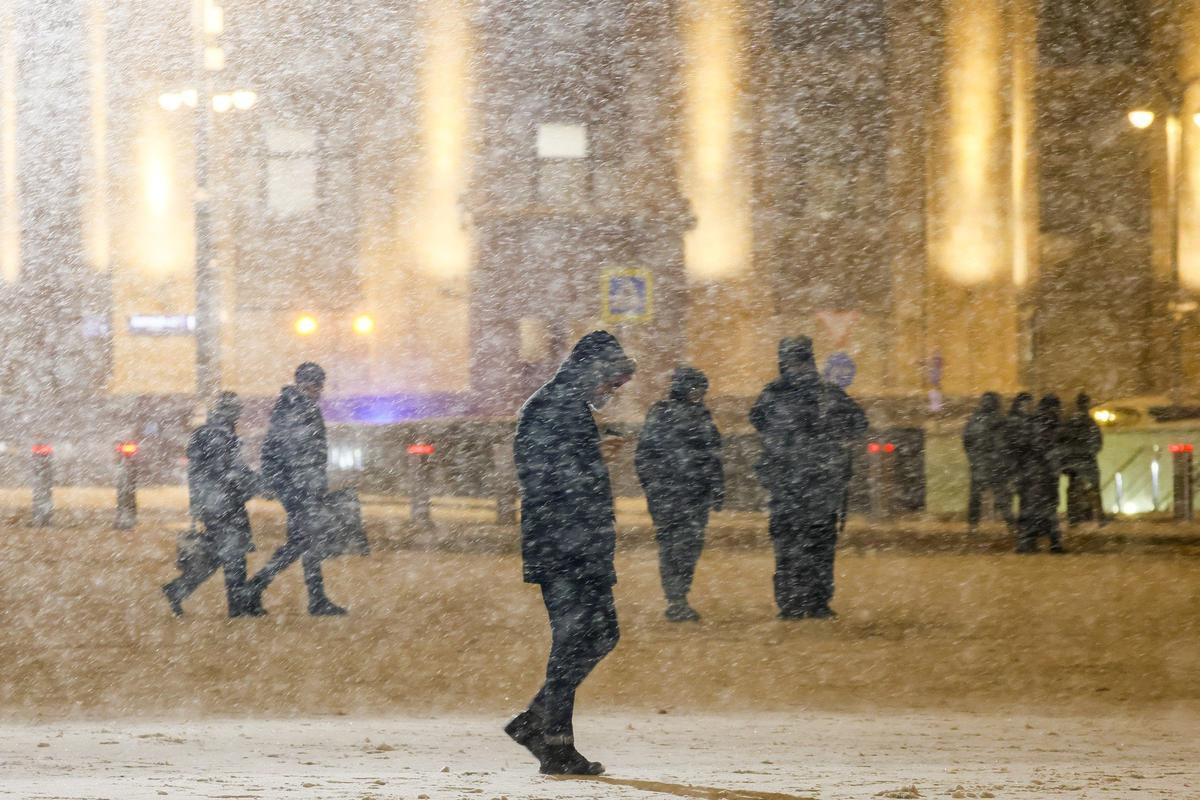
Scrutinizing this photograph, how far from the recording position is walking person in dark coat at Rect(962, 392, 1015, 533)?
16891mm

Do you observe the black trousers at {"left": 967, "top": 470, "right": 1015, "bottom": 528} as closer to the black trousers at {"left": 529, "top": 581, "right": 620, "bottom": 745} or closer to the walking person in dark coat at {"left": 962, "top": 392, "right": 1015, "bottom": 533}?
the walking person in dark coat at {"left": 962, "top": 392, "right": 1015, "bottom": 533}

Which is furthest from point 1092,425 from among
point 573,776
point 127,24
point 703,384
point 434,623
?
point 127,24

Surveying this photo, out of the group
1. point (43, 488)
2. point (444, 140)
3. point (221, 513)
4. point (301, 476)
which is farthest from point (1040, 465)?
point (444, 140)

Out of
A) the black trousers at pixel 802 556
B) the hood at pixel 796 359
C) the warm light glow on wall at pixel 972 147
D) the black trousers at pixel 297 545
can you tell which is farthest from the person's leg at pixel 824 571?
the warm light glow on wall at pixel 972 147

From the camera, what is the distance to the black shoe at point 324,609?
10406mm

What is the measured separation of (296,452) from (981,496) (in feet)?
28.5

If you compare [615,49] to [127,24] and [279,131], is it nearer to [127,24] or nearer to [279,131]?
[279,131]

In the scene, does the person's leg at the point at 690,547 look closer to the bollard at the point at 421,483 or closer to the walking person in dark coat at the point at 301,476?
the walking person in dark coat at the point at 301,476

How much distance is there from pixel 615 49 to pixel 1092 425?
13.6 meters

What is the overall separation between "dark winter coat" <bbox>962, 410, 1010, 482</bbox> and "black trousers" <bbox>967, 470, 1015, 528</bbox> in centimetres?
8

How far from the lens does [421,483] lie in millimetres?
17703

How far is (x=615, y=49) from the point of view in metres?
28.4

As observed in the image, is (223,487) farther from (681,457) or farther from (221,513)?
(681,457)

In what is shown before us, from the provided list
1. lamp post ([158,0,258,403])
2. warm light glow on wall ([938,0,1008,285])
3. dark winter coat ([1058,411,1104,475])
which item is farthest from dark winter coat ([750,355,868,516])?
warm light glow on wall ([938,0,1008,285])
